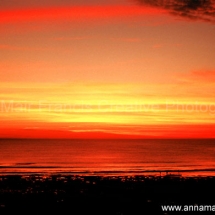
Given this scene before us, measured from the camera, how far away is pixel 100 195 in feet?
98.0

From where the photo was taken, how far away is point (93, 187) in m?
34.1

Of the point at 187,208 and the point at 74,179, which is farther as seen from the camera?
the point at 74,179

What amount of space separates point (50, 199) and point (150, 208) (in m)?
7.53

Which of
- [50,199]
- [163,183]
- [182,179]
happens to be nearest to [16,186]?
[50,199]

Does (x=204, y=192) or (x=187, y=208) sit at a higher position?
(x=204, y=192)

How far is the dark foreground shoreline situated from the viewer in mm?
24609

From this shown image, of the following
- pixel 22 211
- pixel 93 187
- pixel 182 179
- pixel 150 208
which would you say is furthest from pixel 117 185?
pixel 22 211

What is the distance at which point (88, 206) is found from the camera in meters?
25.6

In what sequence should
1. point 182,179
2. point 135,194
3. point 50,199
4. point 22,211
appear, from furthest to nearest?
point 182,179 < point 135,194 < point 50,199 < point 22,211

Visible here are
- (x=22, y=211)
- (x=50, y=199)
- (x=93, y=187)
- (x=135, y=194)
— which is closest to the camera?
(x=22, y=211)

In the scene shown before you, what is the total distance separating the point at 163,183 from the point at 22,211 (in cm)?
1611

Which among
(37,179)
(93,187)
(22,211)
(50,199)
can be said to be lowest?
(22,211)

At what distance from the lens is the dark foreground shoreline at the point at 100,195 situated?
969 inches

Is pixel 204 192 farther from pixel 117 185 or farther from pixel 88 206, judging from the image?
pixel 88 206
